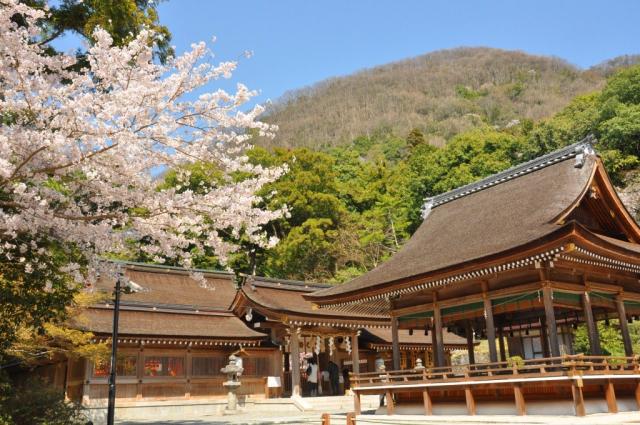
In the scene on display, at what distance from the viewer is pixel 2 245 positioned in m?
7.86

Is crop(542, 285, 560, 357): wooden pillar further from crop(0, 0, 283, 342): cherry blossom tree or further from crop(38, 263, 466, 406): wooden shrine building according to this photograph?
crop(38, 263, 466, 406): wooden shrine building

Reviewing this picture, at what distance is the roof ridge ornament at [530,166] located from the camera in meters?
A: 15.2

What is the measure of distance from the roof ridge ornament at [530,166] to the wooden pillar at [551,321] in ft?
15.4

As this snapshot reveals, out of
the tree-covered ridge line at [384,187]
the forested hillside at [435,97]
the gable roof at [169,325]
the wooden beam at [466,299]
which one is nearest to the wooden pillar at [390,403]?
the wooden beam at [466,299]

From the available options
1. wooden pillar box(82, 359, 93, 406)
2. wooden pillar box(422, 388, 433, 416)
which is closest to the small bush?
wooden pillar box(82, 359, 93, 406)

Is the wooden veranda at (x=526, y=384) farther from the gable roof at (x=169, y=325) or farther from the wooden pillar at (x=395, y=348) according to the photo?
the gable roof at (x=169, y=325)

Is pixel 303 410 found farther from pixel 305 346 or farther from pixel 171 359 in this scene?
pixel 171 359

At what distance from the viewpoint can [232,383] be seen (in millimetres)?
19703

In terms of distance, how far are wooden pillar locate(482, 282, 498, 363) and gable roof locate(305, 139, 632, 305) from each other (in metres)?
1.23

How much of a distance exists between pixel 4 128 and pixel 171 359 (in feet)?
50.1

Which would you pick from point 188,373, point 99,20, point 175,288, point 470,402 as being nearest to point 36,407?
point 99,20

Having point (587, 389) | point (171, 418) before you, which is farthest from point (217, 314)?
point (587, 389)

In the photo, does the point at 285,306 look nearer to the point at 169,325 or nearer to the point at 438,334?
the point at 169,325

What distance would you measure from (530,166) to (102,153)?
1428cm
